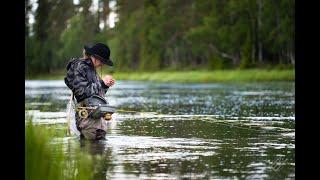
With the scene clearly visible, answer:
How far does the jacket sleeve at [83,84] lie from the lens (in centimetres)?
912

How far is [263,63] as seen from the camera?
4747 cm

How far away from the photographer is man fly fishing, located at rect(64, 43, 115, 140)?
9125mm

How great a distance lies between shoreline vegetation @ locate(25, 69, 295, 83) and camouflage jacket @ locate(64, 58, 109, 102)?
29.6 meters

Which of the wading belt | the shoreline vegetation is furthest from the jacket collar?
the shoreline vegetation

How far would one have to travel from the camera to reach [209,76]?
4659 cm

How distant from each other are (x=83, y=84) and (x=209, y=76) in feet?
124

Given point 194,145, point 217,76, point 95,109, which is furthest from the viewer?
point 217,76

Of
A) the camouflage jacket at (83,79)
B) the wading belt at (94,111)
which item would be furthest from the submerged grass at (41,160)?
the camouflage jacket at (83,79)

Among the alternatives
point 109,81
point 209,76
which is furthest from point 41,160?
point 209,76

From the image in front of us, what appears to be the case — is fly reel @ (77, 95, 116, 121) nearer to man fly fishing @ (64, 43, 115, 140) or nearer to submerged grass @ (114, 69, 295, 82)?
man fly fishing @ (64, 43, 115, 140)

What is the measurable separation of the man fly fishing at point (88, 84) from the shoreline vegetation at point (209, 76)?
97.0 ft

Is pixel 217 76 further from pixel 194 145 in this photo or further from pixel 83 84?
pixel 194 145

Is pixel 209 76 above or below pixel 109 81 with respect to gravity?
above
